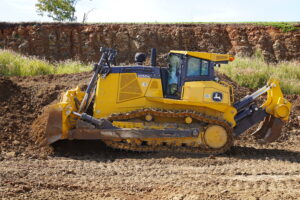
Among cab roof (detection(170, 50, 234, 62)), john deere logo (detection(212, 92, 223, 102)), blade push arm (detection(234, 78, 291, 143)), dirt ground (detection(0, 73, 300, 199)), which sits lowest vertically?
dirt ground (detection(0, 73, 300, 199))

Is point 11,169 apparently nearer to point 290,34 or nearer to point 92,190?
point 92,190

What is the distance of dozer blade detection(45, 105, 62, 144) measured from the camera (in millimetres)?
8984

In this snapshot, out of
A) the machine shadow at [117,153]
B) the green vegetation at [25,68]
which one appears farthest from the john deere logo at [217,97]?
the green vegetation at [25,68]

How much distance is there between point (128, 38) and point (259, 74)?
12.4m

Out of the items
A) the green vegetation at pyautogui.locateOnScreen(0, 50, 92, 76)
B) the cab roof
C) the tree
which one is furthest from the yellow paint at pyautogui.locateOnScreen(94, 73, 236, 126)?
the tree

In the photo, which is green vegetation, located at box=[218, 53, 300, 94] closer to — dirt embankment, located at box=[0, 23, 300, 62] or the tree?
dirt embankment, located at box=[0, 23, 300, 62]

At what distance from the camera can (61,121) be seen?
29.5ft

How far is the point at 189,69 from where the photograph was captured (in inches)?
376

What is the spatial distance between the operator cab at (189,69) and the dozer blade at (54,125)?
255cm

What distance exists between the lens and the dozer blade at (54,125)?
8.98 m

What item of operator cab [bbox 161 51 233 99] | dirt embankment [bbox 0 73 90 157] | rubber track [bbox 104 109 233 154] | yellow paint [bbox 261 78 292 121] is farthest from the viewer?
yellow paint [bbox 261 78 292 121]

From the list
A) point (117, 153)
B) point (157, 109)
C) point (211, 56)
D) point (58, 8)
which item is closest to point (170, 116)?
point (157, 109)

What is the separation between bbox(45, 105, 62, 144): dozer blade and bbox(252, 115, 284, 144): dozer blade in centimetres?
500

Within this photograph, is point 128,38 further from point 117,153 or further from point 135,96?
point 117,153
